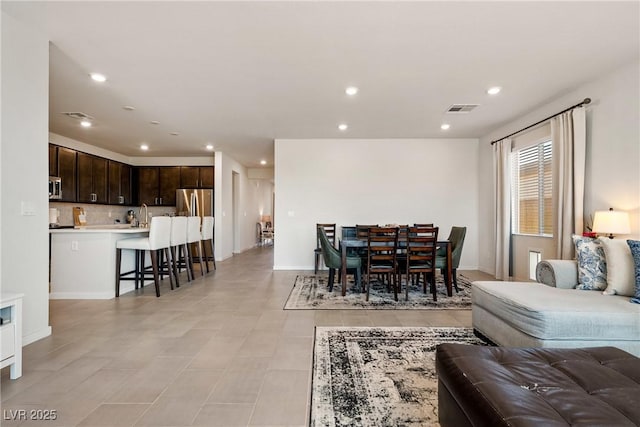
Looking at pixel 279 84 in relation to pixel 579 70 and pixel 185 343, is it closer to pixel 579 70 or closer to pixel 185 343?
pixel 185 343

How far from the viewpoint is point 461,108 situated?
4.45 m

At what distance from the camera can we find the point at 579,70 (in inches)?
129

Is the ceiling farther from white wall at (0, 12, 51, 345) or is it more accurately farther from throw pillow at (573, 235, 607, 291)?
throw pillow at (573, 235, 607, 291)

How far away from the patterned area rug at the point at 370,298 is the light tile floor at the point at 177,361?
18 cm

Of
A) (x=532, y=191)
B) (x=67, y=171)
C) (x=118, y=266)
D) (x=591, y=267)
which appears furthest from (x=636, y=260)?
(x=67, y=171)

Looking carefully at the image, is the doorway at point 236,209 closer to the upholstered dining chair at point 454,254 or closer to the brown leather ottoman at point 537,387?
the upholstered dining chair at point 454,254

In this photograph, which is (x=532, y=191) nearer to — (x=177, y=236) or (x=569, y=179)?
(x=569, y=179)

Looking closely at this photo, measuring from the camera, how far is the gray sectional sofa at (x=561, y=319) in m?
2.00

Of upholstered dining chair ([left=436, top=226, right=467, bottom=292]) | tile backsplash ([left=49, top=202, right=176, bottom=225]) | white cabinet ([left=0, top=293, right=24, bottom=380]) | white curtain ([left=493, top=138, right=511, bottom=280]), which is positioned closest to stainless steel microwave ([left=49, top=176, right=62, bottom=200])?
tile backsplash ([left=49, top=202, right=176, bottom=225])

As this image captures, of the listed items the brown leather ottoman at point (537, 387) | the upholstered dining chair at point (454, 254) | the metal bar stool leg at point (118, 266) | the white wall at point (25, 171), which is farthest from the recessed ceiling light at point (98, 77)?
the upholstered dining chair at point (454, 254)

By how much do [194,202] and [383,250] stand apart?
5328 mm

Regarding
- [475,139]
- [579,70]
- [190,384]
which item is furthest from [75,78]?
[475,139]

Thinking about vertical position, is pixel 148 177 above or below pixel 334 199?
above

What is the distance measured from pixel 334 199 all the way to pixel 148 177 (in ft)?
16.2
